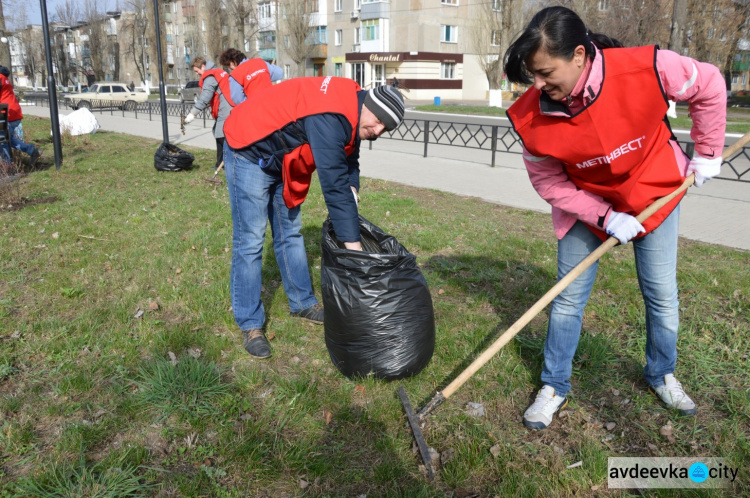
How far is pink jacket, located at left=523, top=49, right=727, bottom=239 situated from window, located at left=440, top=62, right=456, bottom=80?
139ft

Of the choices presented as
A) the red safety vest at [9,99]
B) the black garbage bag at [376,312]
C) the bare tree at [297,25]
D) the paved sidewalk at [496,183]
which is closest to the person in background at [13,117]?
the red safety vest at [9,99]

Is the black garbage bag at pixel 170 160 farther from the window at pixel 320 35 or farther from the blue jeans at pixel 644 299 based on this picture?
the window at pixel 320 35

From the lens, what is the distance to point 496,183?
29.6 ft

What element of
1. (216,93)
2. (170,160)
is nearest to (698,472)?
(216,93)

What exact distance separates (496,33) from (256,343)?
3526 cm

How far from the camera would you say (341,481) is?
2365 millimetres

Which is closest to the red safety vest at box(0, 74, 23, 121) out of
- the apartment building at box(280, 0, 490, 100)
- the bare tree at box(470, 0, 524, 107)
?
the bare tree at box(470, 0, 524, 107)

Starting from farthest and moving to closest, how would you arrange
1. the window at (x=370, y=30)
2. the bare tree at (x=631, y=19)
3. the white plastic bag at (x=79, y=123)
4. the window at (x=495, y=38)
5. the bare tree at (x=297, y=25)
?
the window at (x=370, y=30) → the bare tree at (x=297, y=25) → the window at (x=495, y=38) → the bare tree at (x=631, y=19) → the white plastic bag at (x=79, y=123)

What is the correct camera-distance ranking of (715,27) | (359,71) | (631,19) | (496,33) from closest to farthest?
(715,27) < (631,19) < (496,33) < (359,71)

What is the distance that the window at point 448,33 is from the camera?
42844 mm

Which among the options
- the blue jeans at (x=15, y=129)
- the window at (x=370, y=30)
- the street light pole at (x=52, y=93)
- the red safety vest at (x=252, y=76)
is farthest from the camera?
the window at (x=370, y=30)

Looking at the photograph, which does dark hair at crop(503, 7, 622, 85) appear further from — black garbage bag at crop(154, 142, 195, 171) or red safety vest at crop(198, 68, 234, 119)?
black garbage bag at crop(154, 142, 195, 171)

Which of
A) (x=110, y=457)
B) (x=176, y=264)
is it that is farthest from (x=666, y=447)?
(x=176, y=264)

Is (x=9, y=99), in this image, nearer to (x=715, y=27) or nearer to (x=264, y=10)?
(x=715, y=27)
